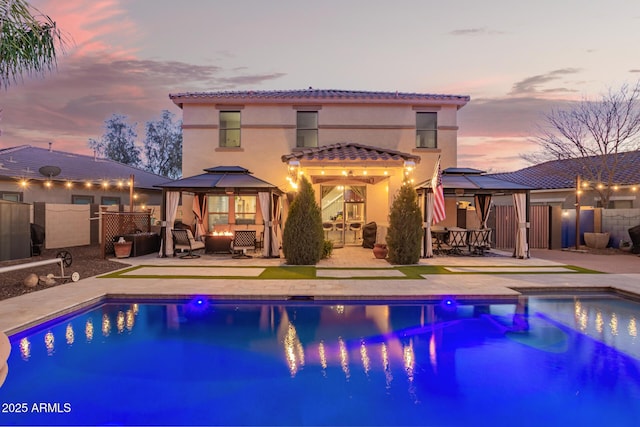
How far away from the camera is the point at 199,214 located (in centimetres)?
1617

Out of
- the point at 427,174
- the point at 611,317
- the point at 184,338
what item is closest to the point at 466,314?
the point at 611,317

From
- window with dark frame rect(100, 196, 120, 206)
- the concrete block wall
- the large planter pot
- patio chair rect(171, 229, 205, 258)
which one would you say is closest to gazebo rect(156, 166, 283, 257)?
patio chair rect(171, 229, 205, 258)

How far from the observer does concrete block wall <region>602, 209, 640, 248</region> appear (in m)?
16.1

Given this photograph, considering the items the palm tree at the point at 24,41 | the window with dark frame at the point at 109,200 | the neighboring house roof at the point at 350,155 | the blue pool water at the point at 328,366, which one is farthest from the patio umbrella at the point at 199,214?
the palm tree at the point at 24,41

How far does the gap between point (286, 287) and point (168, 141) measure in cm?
3286

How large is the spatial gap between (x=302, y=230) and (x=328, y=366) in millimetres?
7064

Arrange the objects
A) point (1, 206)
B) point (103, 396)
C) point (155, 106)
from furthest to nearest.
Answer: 1. point (155, 106)
2. point (1, 206)
3. point (103, 396)

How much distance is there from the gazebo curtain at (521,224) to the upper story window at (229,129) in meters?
12.4

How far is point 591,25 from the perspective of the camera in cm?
1473

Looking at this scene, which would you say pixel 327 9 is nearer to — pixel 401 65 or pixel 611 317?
pixel 401 65

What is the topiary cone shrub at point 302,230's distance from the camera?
1188 cm

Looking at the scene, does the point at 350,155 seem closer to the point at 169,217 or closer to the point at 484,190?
the point at 484,190

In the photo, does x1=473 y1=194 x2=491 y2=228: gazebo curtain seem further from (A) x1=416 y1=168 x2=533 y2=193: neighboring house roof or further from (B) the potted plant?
(B) the potted plant

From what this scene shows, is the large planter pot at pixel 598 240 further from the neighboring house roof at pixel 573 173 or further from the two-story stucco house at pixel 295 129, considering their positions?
the two-story stucco house at pixel 295 129
